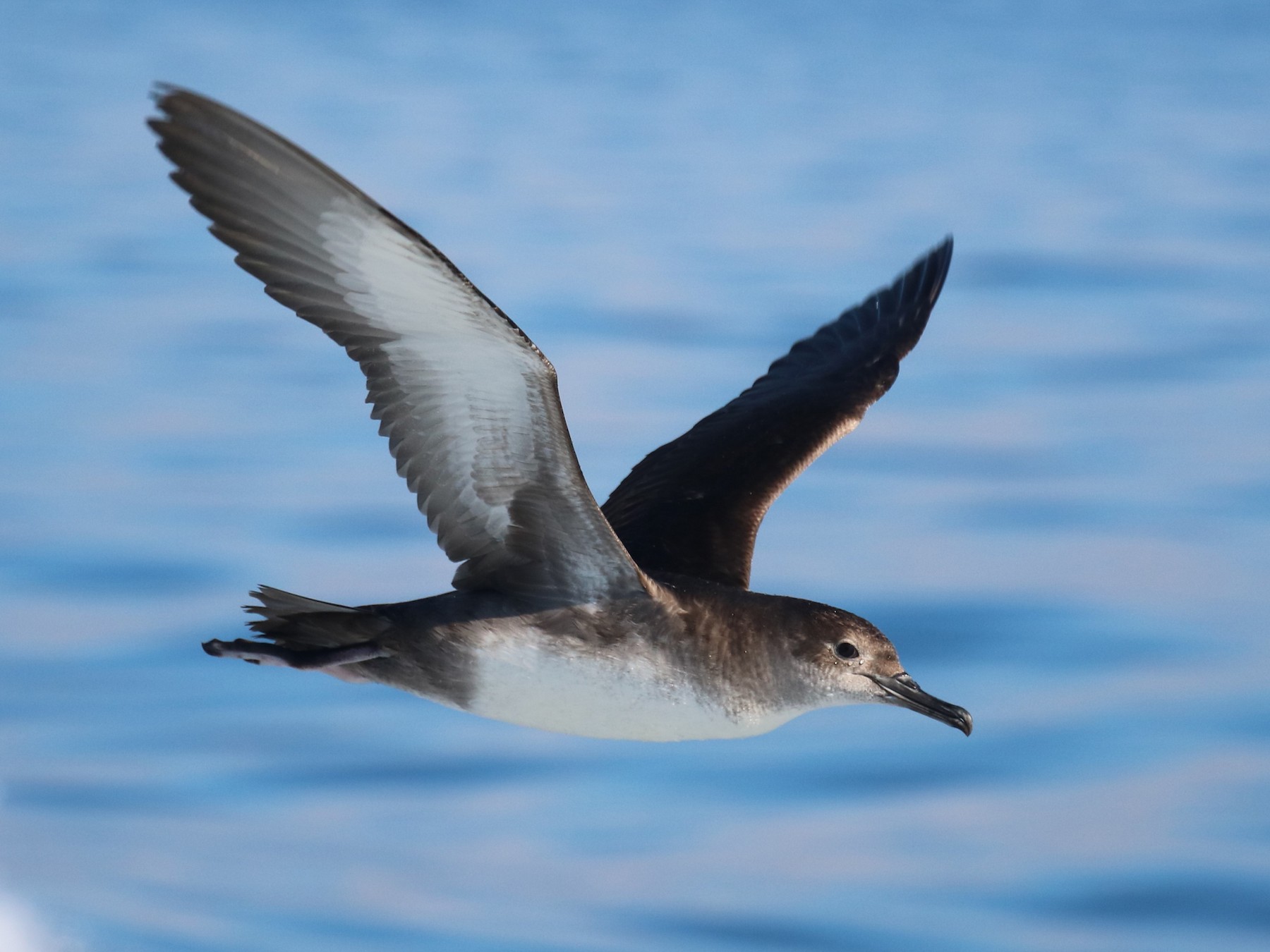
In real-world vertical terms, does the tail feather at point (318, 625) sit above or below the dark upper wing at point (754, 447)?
below

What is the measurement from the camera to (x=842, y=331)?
411 inches

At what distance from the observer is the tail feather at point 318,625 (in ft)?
23.6

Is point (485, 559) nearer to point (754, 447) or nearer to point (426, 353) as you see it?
point (426, 353)

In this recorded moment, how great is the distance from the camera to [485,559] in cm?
717

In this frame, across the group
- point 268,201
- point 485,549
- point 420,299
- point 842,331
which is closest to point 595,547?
point 485,549

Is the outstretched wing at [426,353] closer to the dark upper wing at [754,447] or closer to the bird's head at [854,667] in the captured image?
the bird's head at [854,667]

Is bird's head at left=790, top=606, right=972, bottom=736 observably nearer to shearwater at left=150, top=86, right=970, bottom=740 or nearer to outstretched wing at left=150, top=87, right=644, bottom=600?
shearwater at left=150, top=86, right=970, bottom=740

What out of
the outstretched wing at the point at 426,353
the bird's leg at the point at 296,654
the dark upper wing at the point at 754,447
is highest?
the dark upper wing at the point at 754,447

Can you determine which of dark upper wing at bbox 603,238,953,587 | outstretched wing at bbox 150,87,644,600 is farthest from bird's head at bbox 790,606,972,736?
dark upper wing at bbox 603,238,953,587

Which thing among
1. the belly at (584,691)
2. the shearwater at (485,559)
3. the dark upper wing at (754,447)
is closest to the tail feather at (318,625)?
the shearwater at (485,559)

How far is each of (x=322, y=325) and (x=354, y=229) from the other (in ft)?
1.31

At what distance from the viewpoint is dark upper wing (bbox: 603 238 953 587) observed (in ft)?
27.6

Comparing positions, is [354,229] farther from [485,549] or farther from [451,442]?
[485,549]

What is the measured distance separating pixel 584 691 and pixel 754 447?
2.36 metres
